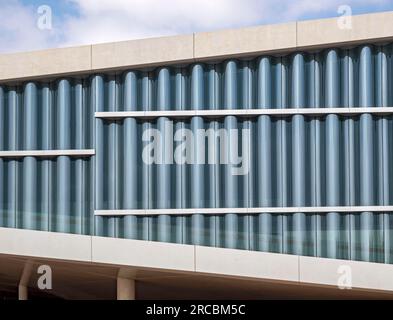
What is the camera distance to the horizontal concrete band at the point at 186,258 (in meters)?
14.6

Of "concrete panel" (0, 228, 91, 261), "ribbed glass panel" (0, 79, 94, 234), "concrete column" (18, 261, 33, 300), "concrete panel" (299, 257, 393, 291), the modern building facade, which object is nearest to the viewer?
"concrete panel" (299, 257, 393, 291)

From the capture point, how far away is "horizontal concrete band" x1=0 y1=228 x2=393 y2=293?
14.6 metres

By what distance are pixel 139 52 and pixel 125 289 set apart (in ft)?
20.2

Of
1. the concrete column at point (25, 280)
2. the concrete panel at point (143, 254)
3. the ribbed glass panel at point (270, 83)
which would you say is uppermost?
the ribbed glass panel at point (270, 83)

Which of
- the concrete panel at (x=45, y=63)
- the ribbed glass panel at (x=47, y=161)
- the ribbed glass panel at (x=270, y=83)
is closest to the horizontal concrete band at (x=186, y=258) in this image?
the ribbed glass panel at (x=47, y=161)

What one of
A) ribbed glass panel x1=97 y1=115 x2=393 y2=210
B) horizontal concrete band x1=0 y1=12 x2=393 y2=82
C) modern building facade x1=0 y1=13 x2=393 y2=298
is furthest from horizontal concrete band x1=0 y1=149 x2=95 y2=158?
horizontal concrete band x1=0 y1=12 x2=393 y2=82

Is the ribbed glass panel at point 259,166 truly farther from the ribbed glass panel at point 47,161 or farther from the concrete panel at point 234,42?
the concrete panel at point 234,42

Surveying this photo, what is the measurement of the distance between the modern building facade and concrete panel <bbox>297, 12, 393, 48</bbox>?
0.03 metres

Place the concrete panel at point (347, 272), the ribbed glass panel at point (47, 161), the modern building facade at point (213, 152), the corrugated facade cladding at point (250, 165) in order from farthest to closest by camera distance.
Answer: the ribbed glass panel at point (47, 161) → the corrugated facade cladding at point (250, 165) → the modern building facade at point (213, 152) → the concrete panel at point (347, 272)

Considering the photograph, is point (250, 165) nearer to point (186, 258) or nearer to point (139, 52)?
point (186, 258)

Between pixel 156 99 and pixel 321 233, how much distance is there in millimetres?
4827

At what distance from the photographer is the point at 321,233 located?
49.2 ft

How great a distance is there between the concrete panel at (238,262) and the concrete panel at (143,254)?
0.87 feet

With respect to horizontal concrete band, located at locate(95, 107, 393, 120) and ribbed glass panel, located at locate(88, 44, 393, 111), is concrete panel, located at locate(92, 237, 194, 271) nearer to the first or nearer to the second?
horizontal concrete band, located at locate(95, 107, 393, 120)
